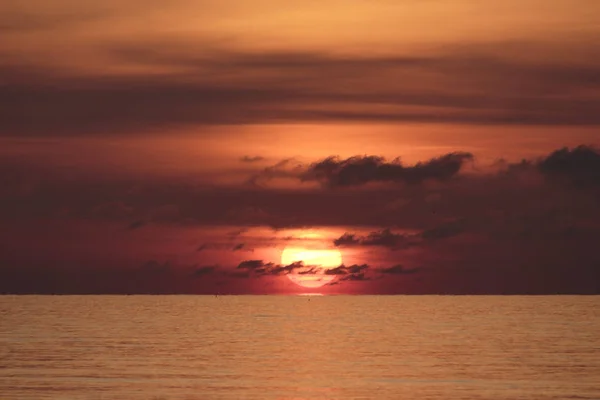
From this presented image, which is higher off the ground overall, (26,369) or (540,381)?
(26,369)

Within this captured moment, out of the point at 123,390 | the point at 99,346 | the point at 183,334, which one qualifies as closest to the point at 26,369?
the point at 123,390

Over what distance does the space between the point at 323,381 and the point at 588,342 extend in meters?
59.4

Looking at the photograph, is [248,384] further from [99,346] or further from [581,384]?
[99,346]

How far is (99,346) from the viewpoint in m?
119

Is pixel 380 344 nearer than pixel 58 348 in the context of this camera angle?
No

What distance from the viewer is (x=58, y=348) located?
11419cm

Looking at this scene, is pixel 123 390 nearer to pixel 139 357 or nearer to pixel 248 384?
pixel 248 384

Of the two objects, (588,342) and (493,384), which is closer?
(493,384)

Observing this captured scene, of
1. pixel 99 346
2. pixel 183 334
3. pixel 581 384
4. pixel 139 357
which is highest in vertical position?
A: pixel 183 334

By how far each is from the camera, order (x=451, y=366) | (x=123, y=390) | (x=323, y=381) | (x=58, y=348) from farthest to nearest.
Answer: (x=58, y=348), (x=451, y=366), (x=323, y=381), (x=123, y=390)

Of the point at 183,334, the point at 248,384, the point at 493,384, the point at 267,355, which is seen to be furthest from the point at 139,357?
the point at 183,334

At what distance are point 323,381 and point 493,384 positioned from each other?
12.2 m

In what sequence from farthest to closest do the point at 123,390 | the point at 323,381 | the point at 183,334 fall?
1. the point at 183,334
2. the point at 323,381
3. the point at 123,390

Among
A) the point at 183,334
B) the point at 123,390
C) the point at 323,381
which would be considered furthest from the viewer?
the point at 183,334
